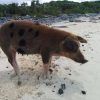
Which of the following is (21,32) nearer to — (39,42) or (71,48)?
(39,42)

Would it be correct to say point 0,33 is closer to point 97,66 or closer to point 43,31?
point 43,31

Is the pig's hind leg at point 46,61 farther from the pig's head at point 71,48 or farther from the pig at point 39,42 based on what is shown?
the pig's head at point 71,48

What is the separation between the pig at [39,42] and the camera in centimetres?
866

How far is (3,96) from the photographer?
Result: 8.33 metres

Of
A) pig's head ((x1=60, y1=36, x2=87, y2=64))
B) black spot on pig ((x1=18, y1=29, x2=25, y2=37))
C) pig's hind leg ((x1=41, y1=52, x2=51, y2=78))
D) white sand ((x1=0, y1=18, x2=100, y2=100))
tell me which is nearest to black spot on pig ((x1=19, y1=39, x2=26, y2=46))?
black spot on pig ((x1=18, y1=29, x2=25, y2=37))

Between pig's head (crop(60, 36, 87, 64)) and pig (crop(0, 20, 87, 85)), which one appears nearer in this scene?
pig's head (crop(60, 36, 87, 64))

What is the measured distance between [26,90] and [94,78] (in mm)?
1605

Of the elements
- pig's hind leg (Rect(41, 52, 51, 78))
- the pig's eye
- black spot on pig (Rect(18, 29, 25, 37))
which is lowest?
pig's hind leg (Rect(41, 52, 51, 78))

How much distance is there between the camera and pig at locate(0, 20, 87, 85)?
8663mm

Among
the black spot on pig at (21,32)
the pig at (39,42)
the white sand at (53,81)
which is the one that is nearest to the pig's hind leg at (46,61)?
the pig at (39,42)

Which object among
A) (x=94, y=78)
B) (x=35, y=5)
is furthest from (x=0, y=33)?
(x=35, y=5)

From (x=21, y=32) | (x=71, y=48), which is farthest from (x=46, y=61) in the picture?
(x=21, y=32)

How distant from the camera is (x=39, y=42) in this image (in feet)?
29.0

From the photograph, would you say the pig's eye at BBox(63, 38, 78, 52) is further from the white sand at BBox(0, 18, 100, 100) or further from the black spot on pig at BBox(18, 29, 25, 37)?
the black spot on pig at BBox(18, 29, 25, 37)
